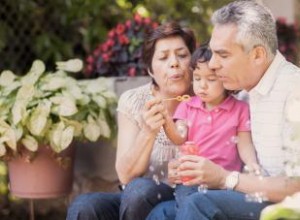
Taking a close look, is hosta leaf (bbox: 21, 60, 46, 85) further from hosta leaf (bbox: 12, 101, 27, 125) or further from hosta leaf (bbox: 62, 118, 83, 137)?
hosta leaf (bbox: 62, 118, 83, 137)

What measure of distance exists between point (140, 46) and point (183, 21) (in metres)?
1.63

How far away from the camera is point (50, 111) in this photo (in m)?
3.44

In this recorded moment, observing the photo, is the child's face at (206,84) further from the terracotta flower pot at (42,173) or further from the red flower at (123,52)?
the red flower at (123,52)

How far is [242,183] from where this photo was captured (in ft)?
8.17

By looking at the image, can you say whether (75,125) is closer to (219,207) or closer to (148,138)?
(148,138)

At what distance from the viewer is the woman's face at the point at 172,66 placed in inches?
117

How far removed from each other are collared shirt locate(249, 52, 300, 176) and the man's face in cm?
5

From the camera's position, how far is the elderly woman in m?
2.75

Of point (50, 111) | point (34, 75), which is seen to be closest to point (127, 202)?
point (50, 111)

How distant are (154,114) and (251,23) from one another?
0.50 metres

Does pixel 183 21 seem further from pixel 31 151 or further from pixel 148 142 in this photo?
pixel 148 142

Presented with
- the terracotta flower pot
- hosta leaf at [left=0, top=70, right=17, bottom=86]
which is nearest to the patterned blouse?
the terracotta flower pot

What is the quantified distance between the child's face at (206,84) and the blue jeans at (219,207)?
453 millimetres

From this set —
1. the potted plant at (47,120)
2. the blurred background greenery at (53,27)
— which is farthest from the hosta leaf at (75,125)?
the blurred background greenery at (53,27)
